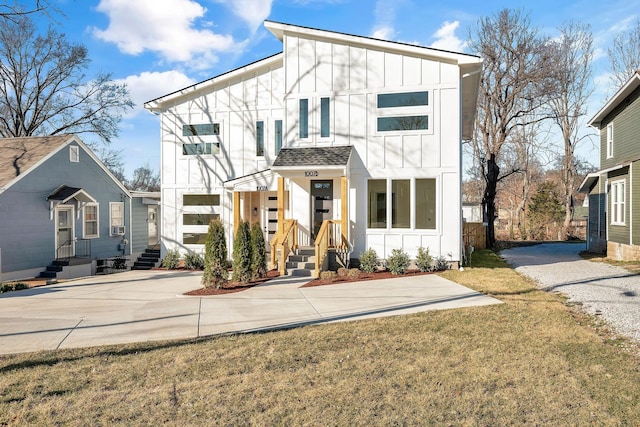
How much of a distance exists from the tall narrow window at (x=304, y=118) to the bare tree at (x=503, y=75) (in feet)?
44.1

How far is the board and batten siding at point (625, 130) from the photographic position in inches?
608

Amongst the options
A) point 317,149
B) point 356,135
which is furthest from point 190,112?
point 356,135

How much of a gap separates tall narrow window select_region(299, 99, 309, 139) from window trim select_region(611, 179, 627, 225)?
40.8 feet

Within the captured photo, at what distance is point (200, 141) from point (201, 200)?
2217mm

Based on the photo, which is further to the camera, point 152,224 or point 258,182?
point 152,224

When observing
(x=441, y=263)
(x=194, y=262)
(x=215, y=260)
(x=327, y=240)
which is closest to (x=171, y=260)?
(x=194, y=262)

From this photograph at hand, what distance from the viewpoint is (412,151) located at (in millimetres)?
11938

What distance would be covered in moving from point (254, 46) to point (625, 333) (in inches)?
635

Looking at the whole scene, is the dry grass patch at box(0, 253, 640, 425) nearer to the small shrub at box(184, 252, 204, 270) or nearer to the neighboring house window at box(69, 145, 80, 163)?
the small shrub at box(184, 252, 204, 270)

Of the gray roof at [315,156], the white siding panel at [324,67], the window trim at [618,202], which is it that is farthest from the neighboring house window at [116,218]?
the window trim at [618,202]

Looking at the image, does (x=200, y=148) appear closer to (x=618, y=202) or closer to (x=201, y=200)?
(x=201, y=200)

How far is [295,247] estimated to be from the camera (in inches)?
492

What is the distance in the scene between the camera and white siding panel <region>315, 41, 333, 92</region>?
12.6 m

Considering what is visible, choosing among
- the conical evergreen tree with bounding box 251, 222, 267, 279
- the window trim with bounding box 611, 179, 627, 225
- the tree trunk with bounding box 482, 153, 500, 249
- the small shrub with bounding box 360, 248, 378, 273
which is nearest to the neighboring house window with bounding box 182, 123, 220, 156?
the conical evergreen tree with bounding box 251, 222, 267, 279
